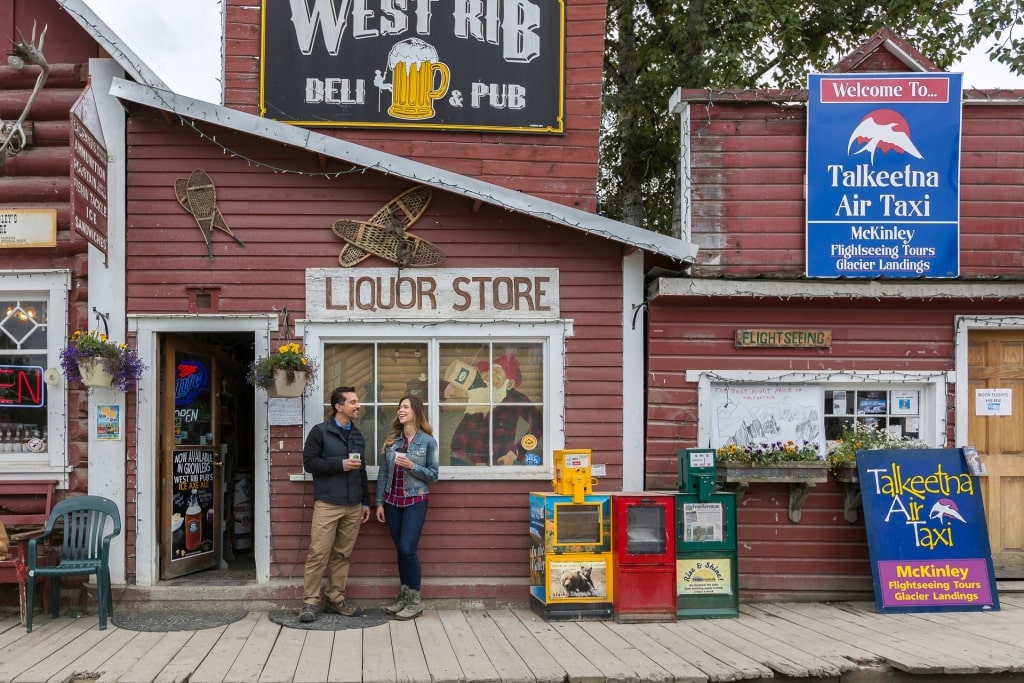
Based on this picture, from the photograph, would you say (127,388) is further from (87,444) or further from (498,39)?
(498,39)

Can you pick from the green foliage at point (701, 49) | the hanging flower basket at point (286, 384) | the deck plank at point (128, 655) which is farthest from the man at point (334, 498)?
the green foliage at point (701, 49)

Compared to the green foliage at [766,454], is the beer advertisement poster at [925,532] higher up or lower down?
lower down

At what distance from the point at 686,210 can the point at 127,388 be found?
485cm

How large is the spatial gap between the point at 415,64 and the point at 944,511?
601 cm

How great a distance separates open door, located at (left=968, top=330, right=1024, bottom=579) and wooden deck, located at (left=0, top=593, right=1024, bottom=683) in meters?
0.82

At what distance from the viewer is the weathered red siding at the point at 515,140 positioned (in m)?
8.67

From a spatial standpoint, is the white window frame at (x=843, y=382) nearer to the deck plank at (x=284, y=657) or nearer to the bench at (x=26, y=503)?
the deck plank at (x=284, y=657)

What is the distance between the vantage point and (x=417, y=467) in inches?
286

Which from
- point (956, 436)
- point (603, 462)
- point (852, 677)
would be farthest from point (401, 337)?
point (956, 436)

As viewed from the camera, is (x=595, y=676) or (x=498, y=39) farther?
(x=498, y=39)

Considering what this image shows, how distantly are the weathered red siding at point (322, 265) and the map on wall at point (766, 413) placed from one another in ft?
2.91

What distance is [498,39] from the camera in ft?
29.1

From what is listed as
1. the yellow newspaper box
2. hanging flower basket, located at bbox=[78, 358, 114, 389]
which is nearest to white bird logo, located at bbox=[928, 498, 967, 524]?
the yellow newspaper box

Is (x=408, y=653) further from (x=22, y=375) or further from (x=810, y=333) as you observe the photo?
(x=810, y=333)
